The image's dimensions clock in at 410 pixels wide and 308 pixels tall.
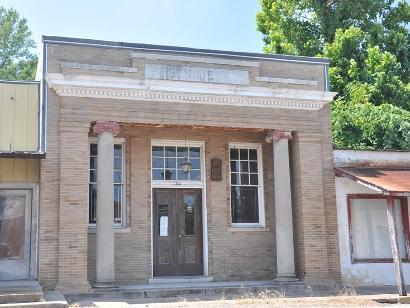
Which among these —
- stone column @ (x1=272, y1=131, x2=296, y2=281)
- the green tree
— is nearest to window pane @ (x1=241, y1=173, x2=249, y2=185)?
stone column @ (x1=272, y1=131, x2=296, y2=281)

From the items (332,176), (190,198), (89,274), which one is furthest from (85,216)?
(332,176)

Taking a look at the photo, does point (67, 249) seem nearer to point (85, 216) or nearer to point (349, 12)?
point (85, 216)

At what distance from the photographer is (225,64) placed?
582 inches

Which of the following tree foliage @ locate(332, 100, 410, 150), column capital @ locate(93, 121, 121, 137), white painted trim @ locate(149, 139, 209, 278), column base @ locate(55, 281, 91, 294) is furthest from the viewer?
tree foliage @ locate(332, 100, 410, 150)

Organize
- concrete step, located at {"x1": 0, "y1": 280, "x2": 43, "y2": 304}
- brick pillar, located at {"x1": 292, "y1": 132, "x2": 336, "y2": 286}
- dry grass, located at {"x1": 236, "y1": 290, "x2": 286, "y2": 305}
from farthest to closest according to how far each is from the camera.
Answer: brick pillar, located at {"x1": 292, "y1": 132, "x2": 336, "y2": 286}, dry grass, located at {"x1": 236, "y1": 290, "x2": 286, "y2": 305}, concrete step, located at {"x1": 0, "y1": 280, "x2": 43, "y2": 304}

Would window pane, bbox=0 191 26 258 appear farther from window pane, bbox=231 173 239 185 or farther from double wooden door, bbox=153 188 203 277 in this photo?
window pane, bbox=231 173 239 185

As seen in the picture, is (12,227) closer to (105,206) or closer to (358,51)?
(105,206)

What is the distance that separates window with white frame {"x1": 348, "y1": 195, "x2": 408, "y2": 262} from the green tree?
89.9 ft

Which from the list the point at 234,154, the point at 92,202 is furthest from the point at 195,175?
the point at 92,202

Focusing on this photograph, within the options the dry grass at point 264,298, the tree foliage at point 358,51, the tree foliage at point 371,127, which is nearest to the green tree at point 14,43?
the tree foliage at point 358,51

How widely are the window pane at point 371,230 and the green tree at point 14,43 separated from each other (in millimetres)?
27418

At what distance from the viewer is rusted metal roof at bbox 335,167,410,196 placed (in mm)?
13258

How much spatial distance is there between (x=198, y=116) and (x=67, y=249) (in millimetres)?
4494

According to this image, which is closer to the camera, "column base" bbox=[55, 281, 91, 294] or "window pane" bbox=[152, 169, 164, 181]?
"column base" bbox=[55, 281, 91, 294]
